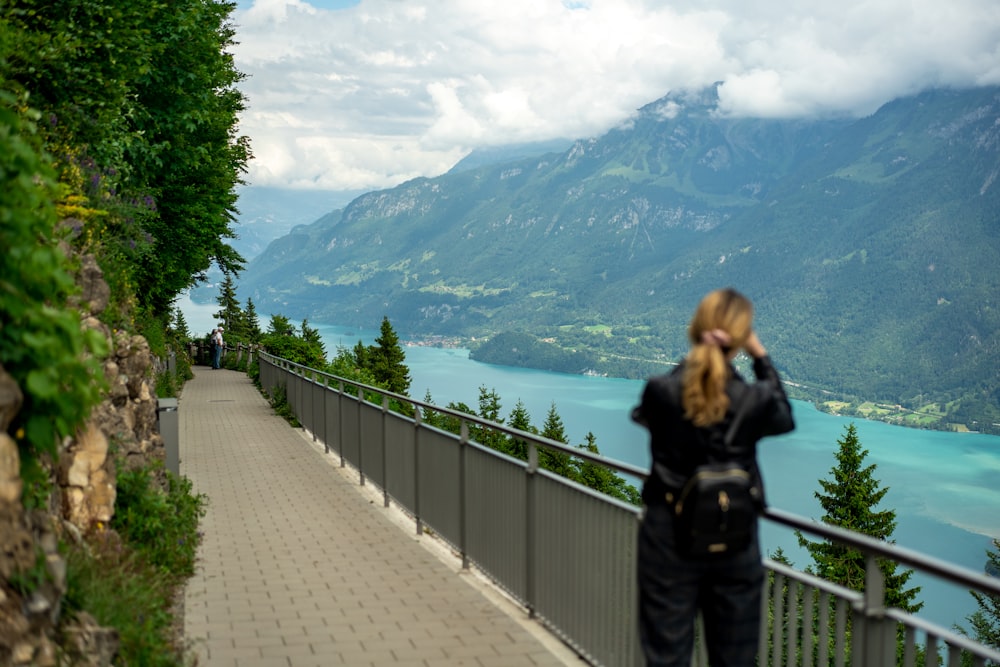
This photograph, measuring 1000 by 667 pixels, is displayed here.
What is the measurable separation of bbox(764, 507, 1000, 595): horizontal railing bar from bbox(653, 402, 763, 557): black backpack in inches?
9.4

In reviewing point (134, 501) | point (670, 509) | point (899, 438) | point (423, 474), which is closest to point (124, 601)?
point (134, 501)

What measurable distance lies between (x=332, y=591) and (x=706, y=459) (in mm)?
5057

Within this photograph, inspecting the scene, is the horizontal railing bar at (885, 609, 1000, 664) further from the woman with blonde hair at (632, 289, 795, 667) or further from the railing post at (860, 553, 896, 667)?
the woman with blonde hair at (632, 289, 795, 667)

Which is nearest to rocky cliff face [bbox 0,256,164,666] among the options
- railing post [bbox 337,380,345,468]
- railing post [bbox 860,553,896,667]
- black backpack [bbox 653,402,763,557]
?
black backpack [bbox 653,402,763,557]

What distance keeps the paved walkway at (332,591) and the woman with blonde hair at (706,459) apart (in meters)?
2.49

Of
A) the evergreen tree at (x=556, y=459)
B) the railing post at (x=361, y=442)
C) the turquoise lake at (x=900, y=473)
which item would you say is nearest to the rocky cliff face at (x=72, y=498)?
the railing post at (x=361, y=442)

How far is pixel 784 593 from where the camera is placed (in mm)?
4414

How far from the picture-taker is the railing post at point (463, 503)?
8297 mm

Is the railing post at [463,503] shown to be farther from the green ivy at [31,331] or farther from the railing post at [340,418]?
the railing post at [340,418]

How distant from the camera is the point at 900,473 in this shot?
14850 centimetres

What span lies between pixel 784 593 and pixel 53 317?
10.8ft

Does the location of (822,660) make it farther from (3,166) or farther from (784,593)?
(3,166)

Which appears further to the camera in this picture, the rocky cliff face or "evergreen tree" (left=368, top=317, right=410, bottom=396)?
"evergreen tree" (left=368, top=317, right=410, bottom=396)

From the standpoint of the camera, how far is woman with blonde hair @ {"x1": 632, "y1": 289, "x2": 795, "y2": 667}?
3398mm
